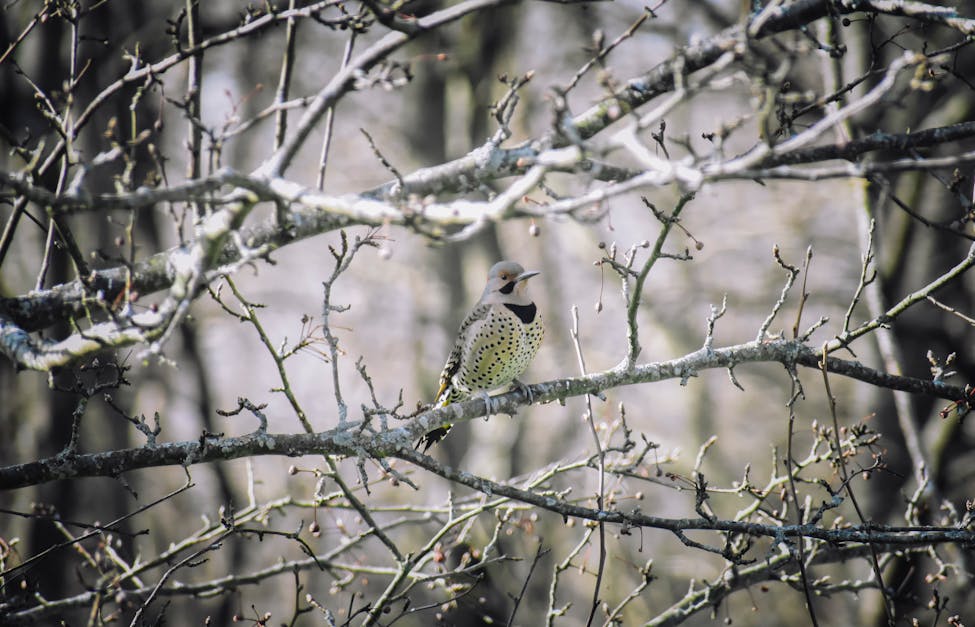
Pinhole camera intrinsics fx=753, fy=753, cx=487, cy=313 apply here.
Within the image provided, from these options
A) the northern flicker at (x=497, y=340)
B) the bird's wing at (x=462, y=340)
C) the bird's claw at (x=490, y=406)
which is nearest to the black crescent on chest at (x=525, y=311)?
the northern flicker at (x=497, y=340)

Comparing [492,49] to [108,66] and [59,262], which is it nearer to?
[108,66]

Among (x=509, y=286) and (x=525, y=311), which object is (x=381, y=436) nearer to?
(x=525, y=311)

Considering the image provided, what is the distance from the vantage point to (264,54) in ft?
33.6

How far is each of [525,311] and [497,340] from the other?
384 mm

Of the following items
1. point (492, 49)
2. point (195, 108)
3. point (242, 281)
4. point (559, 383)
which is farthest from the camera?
point (242, 281)

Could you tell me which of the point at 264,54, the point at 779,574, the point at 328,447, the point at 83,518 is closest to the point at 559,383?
the point at 328,447

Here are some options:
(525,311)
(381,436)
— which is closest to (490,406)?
(381,436)

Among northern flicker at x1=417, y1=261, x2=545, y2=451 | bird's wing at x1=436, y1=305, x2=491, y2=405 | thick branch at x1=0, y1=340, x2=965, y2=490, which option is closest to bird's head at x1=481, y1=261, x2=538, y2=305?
northern flicker at x1=417, y1=261, x2=545, y2=451

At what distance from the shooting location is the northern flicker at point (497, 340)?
4.82 m

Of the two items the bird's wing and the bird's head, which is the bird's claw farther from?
the bird's head

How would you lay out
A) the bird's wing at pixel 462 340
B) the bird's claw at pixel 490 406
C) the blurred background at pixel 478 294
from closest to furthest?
the bird's claw at pixel 490 406, the bird's wing at pixel 462 340, the blurred background at pixel 478 294

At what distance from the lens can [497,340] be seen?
15.9 feet

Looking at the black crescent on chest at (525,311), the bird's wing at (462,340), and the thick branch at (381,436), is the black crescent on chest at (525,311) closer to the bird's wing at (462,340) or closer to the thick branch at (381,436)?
the bird's wing at (462,340)

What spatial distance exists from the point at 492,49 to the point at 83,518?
753 centimetres
